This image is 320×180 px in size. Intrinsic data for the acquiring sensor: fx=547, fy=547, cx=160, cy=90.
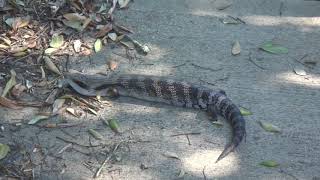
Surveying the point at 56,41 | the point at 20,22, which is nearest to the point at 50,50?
the point at 56,41

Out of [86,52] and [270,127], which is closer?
[270,127]

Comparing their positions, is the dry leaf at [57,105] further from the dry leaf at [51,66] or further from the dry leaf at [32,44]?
the dry leaf at [32,44]

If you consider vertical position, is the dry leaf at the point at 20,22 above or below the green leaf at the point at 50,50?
above

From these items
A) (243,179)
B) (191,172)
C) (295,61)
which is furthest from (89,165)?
(295,61)

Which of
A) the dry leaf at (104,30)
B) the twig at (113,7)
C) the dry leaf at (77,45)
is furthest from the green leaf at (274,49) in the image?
the dry leaf at (77,45)

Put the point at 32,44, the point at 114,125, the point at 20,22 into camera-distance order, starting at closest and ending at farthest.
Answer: the point at 114,125 < the point at 32,44 < the point at 20,22

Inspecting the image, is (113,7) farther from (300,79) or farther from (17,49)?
(300,79)
